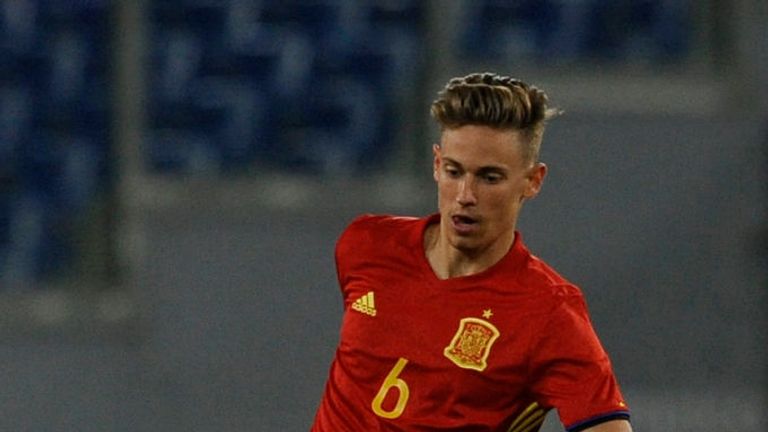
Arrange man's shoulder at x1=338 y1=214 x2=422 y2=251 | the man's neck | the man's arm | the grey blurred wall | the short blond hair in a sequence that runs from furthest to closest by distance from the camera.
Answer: the grey blurred wall → man's shoulder at x1=338 y1=214 x2=422 y2=251 → the man's neck → the short blond hair → the man's arm

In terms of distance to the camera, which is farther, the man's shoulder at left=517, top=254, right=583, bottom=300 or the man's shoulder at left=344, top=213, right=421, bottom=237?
the man's shoulder at left=344, top=213, right=421, bottom=237

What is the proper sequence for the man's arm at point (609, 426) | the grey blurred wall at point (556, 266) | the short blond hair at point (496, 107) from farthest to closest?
the grey blurred wall at point (556, 266) < the short blond hair at point (496, 107) < the man's arm at point (609, 426)

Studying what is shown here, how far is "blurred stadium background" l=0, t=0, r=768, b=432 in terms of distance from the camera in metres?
6.32

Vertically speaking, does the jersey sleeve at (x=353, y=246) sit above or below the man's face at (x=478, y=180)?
below

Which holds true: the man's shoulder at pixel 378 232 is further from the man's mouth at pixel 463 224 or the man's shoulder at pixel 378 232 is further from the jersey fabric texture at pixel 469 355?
the man's mouth at pixel 463 224

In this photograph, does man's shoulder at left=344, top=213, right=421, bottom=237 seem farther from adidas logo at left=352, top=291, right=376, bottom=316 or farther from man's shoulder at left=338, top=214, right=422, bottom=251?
adidas logo at left=352, top=291, right=376, bottom=316

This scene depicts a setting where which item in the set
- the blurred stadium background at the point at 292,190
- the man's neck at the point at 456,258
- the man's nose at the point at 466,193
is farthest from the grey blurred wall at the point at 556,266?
the man's nose at the point at 466,193

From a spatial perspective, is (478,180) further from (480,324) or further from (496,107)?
(480,324)

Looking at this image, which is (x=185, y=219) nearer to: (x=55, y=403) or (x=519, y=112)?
(x=55, y=403)

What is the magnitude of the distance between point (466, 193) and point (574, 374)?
394 millimetres

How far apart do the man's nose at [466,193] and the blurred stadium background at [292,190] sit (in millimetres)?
3297

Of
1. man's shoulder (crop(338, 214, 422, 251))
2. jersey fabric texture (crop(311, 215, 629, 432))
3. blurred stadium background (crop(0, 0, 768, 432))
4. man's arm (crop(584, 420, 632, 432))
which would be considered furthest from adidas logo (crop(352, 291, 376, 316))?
blurred stadium background (crop(0, 0, 768, 432))

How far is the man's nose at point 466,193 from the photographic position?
295 cm

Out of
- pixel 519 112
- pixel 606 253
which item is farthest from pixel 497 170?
pixel 606 253
